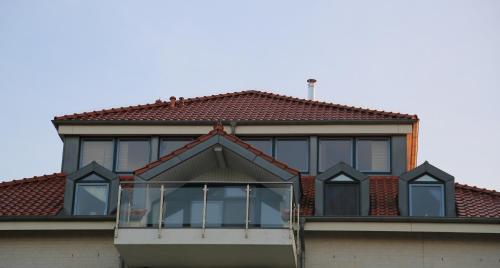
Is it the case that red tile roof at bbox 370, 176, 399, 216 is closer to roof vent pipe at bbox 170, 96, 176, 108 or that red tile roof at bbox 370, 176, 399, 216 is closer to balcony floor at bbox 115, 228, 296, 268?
balcony floor at bbox 115, 228, 296, 268

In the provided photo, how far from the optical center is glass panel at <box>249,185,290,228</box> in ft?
103

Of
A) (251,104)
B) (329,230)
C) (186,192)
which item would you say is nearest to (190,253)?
(186,192)

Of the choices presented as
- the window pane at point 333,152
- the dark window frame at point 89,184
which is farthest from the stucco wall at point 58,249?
the window pane at point 333,152

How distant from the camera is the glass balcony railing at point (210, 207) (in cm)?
3153

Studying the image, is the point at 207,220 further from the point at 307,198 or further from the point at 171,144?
the point at 171,144

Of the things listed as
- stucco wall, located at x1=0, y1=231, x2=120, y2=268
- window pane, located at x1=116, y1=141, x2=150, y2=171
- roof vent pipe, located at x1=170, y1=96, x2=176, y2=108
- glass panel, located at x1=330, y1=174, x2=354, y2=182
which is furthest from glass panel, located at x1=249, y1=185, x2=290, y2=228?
roof vent pipe, located at x1=170, y1=96, x2=176, y2=108

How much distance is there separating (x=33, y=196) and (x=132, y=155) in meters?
3.57

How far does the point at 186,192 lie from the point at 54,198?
548 cm

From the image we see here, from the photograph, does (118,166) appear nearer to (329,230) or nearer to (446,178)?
(329,230)

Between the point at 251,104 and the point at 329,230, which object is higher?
the point at 251,104

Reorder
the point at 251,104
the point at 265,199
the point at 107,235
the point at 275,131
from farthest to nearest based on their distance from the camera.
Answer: the point at 251,104, the point at 275,131, the point at 107,235, the point at 265,199

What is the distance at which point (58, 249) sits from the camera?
112ft

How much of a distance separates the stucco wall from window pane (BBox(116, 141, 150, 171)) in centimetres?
385

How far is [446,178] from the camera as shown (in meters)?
34.2
